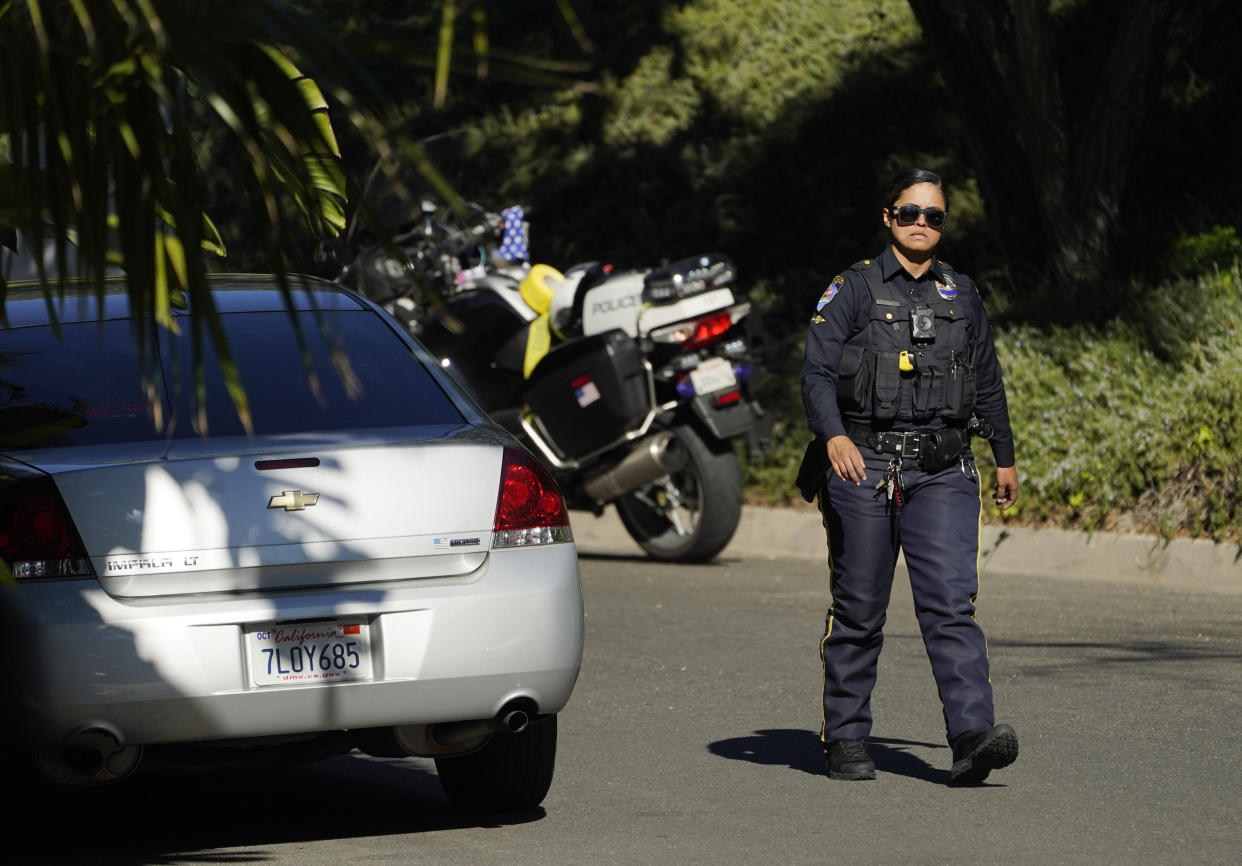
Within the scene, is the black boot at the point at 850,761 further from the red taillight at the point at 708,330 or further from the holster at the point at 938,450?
the red taillight at the point at 708,330

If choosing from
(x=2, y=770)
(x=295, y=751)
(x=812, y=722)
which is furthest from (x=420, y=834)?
(x=812, y=722)

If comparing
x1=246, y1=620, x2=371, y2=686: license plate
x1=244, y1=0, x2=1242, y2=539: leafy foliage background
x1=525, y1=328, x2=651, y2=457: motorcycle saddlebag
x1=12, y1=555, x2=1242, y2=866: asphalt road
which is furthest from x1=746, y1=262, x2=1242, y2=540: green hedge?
x1=246, y1=620, x2=371, y2=686: license plate

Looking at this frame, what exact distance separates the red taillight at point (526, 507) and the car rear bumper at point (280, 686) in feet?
0.18

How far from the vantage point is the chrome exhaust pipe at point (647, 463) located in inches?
438

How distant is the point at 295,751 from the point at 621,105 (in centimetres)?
1718

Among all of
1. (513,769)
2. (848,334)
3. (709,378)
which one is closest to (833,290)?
(848,334)

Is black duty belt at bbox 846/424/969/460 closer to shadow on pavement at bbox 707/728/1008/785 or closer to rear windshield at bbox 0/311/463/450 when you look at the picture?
shadow on pavement at bbox 707/728/1008/785

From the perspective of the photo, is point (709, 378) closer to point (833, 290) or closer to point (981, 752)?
point (833, 290)

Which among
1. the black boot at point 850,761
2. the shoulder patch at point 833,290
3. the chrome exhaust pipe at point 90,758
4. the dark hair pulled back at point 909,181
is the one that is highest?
the dark hair pulled back at point 909,181

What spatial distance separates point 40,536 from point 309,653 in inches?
27.7

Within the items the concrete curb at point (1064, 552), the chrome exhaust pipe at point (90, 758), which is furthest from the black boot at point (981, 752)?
the concrete curb at point (1064, 552)

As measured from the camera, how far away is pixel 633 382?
1111 centimetres

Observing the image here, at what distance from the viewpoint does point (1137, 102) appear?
1391 cm

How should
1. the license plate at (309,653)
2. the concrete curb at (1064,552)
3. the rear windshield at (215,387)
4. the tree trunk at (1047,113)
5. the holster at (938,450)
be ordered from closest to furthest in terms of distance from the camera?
the license plate at (309,653) < the rear windshield at (215,387) < the holster at (938,450) < the concrete curb at (1064,552) < the tree trunk at (1047,113)
